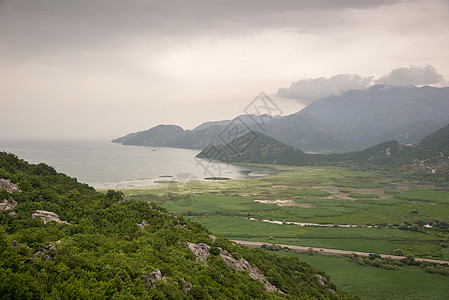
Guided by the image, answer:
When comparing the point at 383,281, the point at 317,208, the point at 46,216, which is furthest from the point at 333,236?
the point at 46,216

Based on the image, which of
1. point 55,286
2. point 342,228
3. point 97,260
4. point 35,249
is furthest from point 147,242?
point 342,228

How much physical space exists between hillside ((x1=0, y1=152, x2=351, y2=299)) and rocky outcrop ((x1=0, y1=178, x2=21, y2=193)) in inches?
3.0

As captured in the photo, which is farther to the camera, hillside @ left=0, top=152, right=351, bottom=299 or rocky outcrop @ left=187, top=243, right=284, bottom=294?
rocky outcrop @ left=187, top=243, right=284, bottom=294

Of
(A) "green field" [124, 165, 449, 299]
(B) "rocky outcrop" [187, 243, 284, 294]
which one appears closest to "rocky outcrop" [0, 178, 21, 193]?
(B) "rocky outcrop" [187, 243, 284, 294]

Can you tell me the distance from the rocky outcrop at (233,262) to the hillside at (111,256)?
0.14 metres

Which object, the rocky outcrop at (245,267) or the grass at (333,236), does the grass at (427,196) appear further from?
the rocky outcrop at (245,267)

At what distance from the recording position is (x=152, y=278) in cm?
1656

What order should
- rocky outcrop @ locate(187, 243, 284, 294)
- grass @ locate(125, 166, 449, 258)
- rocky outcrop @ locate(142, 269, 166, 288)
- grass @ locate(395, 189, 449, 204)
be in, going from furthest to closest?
grass @ locate(395, 189, 449, 204)
grass @ locate(125, 166, 449, 258)
rocky outcrop @ locate(187, 243, 284, 294)
rocky outcrop @ locate(142, 269, 166, 288)

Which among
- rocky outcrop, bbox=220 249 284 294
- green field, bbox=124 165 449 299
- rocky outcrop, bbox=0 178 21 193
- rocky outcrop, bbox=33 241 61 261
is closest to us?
rocky outcrop, bbox=33 241 61 261

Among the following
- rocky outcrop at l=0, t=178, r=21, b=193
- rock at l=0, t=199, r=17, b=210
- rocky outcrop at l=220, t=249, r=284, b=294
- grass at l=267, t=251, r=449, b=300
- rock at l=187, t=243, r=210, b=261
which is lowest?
grass at l=267, t=251, r=449, b=300

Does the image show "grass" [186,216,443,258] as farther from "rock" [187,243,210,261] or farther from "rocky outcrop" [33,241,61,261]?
"rocky outcrop" [33,241,61,261]

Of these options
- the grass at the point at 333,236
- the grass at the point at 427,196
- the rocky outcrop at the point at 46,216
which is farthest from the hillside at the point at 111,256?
the grass at the point at 427,196

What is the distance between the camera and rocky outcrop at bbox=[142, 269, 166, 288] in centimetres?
1606

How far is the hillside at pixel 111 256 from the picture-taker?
1332 cm
